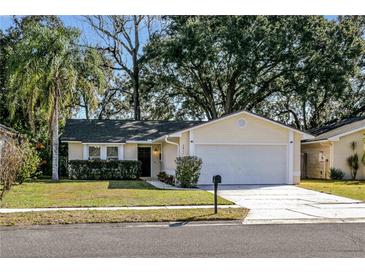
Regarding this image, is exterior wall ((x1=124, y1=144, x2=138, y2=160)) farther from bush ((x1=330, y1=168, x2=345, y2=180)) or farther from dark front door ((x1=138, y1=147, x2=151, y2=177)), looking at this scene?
bush ((x1=330, y1=168, x2=345, y2=180))

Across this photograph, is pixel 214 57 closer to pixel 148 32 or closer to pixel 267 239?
pixel 148 32

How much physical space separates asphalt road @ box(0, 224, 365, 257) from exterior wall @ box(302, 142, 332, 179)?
15330 mm

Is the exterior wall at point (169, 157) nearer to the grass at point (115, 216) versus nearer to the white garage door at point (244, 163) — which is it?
the white garage door at point (244, 163)

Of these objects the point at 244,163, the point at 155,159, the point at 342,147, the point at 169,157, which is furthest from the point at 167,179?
the point at 342,147

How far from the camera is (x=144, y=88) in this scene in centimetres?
3266

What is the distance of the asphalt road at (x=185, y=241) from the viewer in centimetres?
634

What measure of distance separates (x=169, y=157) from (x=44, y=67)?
776 centimetres

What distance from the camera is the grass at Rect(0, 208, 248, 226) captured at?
8.78m

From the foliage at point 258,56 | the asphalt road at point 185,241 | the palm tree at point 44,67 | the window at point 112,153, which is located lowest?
the asphalt road at point 185,241

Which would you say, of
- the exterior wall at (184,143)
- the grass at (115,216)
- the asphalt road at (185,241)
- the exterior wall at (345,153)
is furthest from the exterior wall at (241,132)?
the asphalt road at (185,241)

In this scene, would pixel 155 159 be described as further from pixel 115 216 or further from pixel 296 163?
pixel 115 216

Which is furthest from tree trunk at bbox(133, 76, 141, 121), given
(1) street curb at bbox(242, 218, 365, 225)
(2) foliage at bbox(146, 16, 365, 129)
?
(1) street curb at bbox(242, 218, 365, 225)

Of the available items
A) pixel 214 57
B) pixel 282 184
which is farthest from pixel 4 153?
pixel 214 57

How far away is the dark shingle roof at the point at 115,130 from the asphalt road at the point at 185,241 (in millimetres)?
15466
